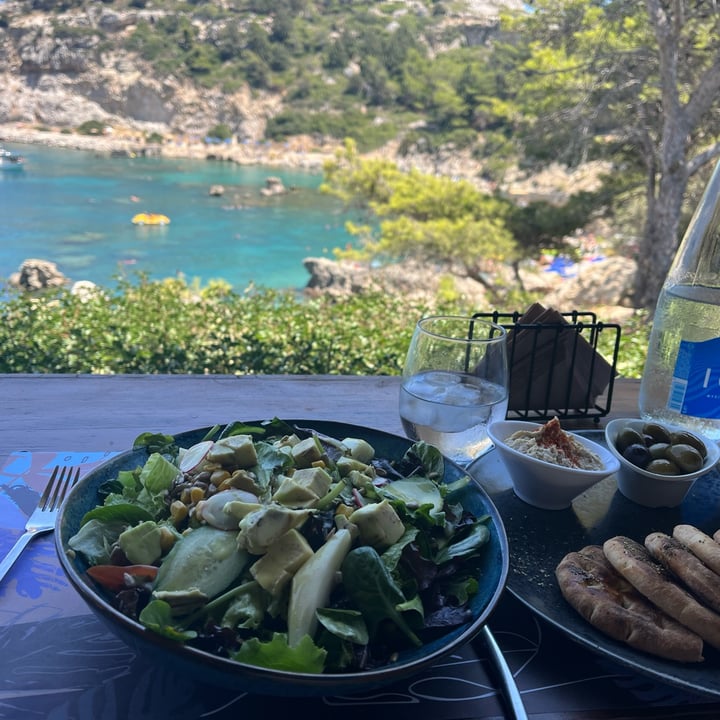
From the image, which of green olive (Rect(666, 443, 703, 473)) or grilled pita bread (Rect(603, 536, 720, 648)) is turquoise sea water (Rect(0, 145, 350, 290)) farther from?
grilled pita bread (Rect(603, 536, 720, 648))

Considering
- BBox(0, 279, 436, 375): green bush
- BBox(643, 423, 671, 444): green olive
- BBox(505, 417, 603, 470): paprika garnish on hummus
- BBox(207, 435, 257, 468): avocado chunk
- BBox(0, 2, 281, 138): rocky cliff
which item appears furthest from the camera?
BBox(0, 2, 281, 138): rocky cliff

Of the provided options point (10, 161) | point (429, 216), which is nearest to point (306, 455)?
point (429, 216)

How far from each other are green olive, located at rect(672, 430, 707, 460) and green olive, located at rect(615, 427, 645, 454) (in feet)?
0.15

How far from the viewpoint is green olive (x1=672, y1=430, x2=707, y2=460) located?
86 centimetres

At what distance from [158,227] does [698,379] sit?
2169cm

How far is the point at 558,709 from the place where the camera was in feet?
1.75

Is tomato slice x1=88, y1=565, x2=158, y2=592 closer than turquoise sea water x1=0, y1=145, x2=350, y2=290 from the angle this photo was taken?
Yes

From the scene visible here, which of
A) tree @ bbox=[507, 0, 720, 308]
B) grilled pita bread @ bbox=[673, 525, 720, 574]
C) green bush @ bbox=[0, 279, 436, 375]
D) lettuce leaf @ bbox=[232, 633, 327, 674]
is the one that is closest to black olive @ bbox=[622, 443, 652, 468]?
grilled pita bread @ bbox=[673, 525, 720, 574]

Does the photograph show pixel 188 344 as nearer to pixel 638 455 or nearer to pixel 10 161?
pixel 638 455

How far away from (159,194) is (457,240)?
20.2 meters

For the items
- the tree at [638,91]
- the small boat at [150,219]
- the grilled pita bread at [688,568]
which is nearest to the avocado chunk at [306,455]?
the grilled pita bread at [688,568]

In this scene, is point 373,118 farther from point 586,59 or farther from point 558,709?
point 558,709

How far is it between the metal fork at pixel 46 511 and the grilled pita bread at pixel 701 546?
0.69 metres

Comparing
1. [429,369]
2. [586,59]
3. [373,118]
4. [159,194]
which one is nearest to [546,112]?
[586,59]
